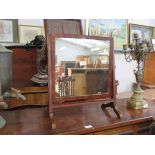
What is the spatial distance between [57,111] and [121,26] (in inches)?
58.4

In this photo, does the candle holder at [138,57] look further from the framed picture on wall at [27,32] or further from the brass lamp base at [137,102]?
the framed picture on wall at [27,32]

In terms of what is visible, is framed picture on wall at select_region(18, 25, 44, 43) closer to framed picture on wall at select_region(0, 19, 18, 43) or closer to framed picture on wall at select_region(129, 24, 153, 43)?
framed picture on wall at select_region(0, 19, 18, 43)

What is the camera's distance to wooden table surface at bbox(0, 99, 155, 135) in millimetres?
960

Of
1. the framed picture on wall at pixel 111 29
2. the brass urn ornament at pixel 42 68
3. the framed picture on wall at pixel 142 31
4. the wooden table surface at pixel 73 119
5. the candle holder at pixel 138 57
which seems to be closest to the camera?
the wooden table surface at pixel 73 119

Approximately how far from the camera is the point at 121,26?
2357mm

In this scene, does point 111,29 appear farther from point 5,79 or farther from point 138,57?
point 5,79

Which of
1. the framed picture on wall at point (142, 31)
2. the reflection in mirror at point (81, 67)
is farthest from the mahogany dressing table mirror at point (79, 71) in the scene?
the framed picture on wall at point (142, 31)

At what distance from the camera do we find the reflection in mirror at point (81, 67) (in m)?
1.06

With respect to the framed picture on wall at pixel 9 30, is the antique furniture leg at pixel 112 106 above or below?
below

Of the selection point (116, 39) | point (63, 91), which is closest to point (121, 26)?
point (116, 39)

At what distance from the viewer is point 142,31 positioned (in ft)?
8.30

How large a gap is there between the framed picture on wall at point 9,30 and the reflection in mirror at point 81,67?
902 millimetres
